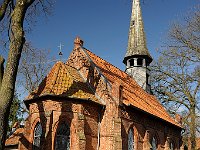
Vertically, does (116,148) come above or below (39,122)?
below

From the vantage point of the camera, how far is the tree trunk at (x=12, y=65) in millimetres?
9141

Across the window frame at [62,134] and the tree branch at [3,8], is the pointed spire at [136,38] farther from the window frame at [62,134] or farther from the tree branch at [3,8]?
the tree branch at [3,8]

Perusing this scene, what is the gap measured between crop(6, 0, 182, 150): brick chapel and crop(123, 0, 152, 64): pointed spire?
608 cm

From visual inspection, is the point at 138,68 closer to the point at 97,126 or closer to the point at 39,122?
the point at 97,126

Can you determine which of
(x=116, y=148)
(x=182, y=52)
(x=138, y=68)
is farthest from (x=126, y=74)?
(x=116, y=148)

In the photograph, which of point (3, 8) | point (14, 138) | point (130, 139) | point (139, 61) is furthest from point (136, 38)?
point (3, 8)

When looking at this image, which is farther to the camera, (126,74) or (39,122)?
(126,74)

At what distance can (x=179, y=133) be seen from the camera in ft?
79.3

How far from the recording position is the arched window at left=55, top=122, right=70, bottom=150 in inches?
581

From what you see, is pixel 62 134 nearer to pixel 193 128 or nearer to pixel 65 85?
pixel 65 85

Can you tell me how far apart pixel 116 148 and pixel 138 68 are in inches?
449

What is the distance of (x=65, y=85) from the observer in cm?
1620

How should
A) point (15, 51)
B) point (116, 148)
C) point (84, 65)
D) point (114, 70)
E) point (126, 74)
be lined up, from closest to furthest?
point (15, 51), point (116, 148), point (84, 65), point (114, 70), point (126, 74)

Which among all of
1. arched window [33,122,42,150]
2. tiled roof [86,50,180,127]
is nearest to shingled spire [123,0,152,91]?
tiled roof [86,50,180,127]
